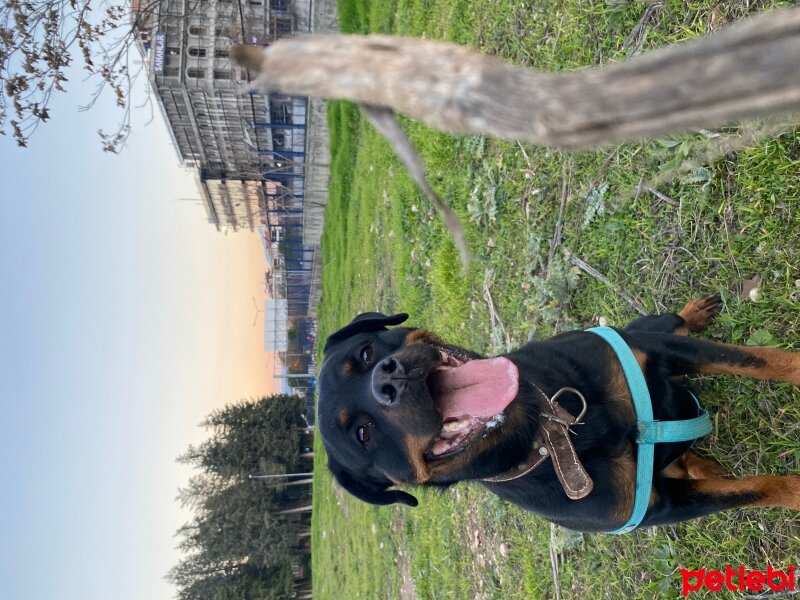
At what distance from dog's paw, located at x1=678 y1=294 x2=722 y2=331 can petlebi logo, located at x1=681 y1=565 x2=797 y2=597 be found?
1.36 m

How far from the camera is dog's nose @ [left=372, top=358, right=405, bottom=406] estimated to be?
2.91 meters

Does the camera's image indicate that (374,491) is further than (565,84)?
Yes

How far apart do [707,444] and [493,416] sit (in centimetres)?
163

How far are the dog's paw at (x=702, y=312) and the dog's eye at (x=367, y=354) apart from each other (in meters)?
1.91

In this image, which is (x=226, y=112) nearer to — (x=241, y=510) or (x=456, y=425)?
(x=456, y=425)

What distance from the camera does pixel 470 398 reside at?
303 centimetres

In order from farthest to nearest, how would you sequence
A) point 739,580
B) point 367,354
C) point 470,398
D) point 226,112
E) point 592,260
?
point 226,112
point 592,260
point 367,354
point 739,580
point 470,398

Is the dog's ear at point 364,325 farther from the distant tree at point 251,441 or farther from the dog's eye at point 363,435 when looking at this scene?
the distant tree at point 251,441

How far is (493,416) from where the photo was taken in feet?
9.62

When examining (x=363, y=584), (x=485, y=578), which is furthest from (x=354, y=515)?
(x=485, y=578)

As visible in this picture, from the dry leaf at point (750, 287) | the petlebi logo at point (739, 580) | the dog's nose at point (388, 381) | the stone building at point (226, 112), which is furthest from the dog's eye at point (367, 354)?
the stone building at point (226, 112)

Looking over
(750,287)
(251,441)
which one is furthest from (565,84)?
(251,441)

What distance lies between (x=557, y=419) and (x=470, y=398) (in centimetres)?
45

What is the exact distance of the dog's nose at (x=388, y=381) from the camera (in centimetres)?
291
